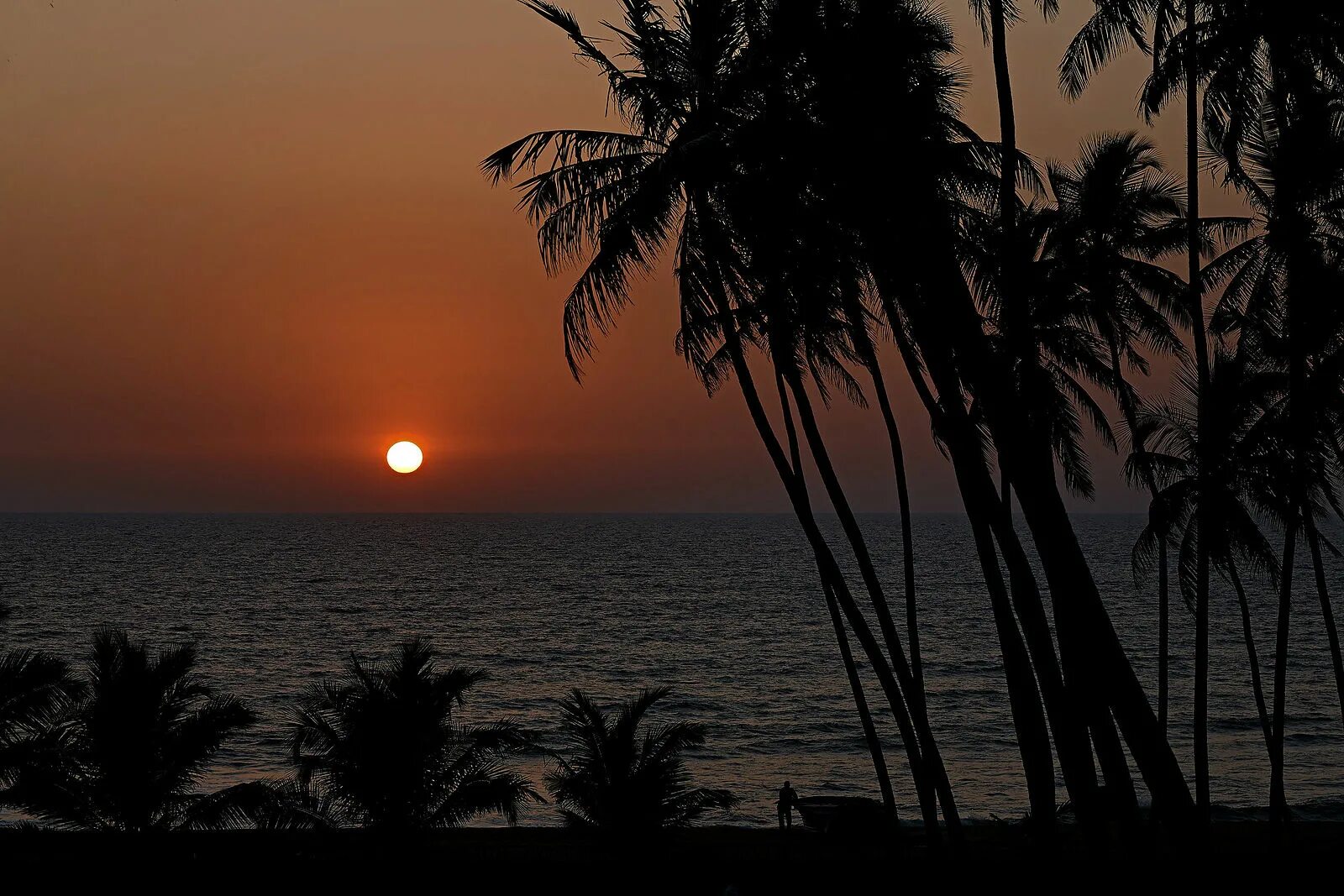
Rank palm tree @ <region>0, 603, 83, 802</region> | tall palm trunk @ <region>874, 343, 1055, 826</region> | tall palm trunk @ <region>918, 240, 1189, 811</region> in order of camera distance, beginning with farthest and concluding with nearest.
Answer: palm tree @ <region>0, 603, 83, 802</region> → tall palm trunk @ <region>874, 343, 1055, 826</region> → tall palm trunk @ <region>918, 240, 1189, 811</region>

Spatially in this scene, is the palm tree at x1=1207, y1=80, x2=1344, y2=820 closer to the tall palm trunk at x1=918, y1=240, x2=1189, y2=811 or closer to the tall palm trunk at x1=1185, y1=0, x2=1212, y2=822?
the tall palm trunk at x1=1185, y1=0, x2=1212, y2=822

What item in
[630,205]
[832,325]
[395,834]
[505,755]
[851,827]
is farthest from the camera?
[505,755]

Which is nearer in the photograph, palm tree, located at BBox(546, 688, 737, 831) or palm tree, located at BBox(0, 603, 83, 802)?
palm tree, located at BBox(0, 603, 83, 802)

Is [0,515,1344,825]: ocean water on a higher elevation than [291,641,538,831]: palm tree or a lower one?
lower

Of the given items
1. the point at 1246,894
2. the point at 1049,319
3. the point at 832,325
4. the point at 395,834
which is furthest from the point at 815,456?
the point at 395,834

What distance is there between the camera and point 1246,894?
14766 millimetres

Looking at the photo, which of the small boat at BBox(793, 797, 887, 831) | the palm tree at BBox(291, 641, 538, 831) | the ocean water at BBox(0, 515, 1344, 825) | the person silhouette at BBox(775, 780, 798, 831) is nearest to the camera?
the palm tree at BBox(291, 641, 538, 831)

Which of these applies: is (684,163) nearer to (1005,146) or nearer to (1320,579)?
(1005,146)

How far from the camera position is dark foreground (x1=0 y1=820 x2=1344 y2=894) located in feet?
52.8

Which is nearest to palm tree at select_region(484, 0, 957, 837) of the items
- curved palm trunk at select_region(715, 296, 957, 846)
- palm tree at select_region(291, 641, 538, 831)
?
curved palm trunk at select_region(715, 296, 957, 846)

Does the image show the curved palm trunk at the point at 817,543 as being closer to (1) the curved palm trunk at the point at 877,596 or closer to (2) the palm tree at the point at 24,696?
(1) the curved palm trunk at the point at 877,596

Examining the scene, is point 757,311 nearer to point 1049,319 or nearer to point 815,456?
point 815,456

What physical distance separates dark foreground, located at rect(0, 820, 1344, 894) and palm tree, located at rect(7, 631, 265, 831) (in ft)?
Answer: 1.67

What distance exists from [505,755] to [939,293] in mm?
33472
